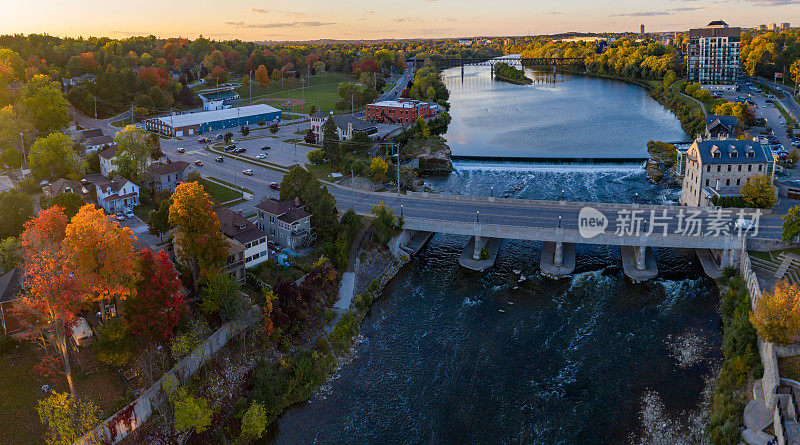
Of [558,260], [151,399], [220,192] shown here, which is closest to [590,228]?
[558,260]

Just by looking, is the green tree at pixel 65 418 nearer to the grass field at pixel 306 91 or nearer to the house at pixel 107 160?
the house at pixel 107 160

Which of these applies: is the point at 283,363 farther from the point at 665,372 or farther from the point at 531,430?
the point at 665,372

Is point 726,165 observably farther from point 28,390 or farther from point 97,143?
point 97,143

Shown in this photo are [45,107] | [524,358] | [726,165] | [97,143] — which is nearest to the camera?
[524,358]

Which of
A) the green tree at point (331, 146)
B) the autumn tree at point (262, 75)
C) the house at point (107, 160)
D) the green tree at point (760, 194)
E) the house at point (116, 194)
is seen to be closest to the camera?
the green tree at point (760, 194)

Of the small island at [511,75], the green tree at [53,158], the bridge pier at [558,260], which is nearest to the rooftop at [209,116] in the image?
the green tree at [53,158]

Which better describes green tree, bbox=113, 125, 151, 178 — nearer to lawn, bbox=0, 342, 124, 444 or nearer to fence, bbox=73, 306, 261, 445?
lawn, bbox=0, 342, 124, 444

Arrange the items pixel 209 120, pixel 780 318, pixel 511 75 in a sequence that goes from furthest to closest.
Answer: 1. pixel 511 75
2. pixel 209 120
3. pixel 780 318
